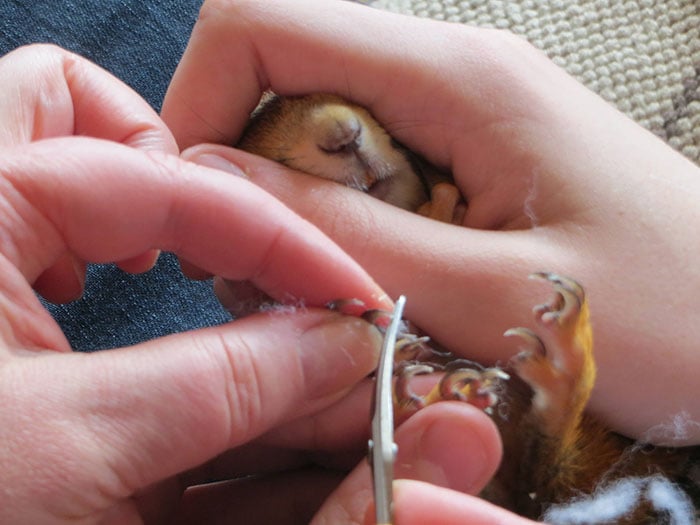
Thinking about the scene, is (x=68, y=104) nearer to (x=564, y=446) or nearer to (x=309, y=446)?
(x=309, y=446)

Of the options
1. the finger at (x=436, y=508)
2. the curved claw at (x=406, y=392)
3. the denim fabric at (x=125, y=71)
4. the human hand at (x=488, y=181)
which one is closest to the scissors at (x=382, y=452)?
the finger at (x=436, y=508)

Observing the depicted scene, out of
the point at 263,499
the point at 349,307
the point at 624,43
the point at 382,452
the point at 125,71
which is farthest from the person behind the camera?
the point at 125,71

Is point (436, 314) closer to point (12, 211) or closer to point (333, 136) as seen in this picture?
point (333, 136)

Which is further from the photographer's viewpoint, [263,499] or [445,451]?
[263,499]

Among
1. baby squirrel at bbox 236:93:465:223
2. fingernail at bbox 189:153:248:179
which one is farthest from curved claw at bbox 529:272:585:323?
fingernail at bbox 189:153:248:179

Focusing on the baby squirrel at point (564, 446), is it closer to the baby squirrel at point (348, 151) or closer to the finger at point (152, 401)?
the finger at point (152, 401)

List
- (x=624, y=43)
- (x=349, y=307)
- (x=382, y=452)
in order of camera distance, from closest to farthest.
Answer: (x=382, y=452) < (x=349, y=307) < (x=624, y=43)

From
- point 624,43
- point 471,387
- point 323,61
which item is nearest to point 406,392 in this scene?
point 471,387

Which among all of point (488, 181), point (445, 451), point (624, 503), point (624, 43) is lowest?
point (624, 503)
